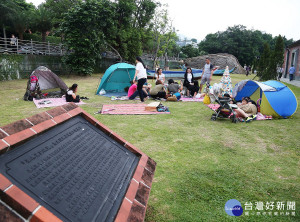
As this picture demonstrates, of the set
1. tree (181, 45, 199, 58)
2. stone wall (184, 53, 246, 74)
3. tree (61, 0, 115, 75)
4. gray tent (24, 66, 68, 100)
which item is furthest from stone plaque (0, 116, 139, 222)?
tree (181, 45, 199, 58)

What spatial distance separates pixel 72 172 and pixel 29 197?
17.5 inches

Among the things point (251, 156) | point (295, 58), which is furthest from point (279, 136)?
point (295, 58)

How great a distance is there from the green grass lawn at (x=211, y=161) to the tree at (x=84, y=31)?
36.9 feet

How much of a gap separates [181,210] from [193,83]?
27.6ft

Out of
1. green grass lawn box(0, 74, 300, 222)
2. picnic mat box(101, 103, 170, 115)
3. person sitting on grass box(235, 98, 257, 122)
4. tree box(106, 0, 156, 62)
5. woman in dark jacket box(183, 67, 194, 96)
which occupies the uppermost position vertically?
tree box(106, 0, 156, 62)

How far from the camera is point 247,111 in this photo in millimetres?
6715

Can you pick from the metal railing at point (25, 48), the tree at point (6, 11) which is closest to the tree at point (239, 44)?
the metal railing at point (25, 48)

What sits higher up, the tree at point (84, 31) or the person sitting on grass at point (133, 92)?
the tree at point (84, 31)

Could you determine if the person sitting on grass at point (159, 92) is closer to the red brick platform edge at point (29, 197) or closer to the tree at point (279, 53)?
the red brick platform edge at point (29, 197)

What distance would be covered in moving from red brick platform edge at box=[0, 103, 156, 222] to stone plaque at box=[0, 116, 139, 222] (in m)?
0.06

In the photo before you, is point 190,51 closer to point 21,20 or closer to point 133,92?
point 21,20

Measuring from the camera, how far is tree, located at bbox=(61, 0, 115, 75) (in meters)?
16.1

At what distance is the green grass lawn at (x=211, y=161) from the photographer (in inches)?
102

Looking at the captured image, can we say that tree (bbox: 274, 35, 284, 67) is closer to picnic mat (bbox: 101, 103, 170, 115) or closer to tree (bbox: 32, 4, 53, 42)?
picnic mat (bbox: 101, 103, 170, 115)
